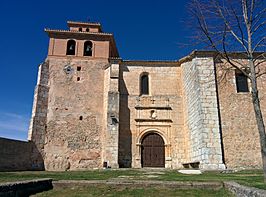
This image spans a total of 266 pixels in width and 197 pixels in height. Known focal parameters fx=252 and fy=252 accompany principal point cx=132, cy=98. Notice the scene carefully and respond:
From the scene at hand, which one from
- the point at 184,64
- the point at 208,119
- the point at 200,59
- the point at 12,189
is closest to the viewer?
the point at 12,189

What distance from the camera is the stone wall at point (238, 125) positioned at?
42.9 feet

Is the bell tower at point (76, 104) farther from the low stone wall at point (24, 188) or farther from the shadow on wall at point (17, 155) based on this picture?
the low stone wall at point (24, 188)

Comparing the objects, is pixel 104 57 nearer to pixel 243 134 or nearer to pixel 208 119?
pixel 208 119

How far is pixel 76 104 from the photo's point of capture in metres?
17.2

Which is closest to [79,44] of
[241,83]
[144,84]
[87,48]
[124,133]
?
[87,48]

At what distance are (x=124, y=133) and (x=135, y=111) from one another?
1632 mm

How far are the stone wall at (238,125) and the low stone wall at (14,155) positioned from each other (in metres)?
11.7

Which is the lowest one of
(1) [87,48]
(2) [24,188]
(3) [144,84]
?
(2) [24,188]

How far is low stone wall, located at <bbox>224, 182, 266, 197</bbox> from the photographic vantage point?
4.01 meters

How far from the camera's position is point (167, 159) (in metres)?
15.6

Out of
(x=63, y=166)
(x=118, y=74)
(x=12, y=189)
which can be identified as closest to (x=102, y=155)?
(x=63, y=166)

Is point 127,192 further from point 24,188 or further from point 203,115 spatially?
point 203,115

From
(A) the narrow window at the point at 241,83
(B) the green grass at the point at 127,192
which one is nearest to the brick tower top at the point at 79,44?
(A) the narrow window at the point at 241,83

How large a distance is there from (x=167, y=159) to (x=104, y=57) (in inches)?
337
